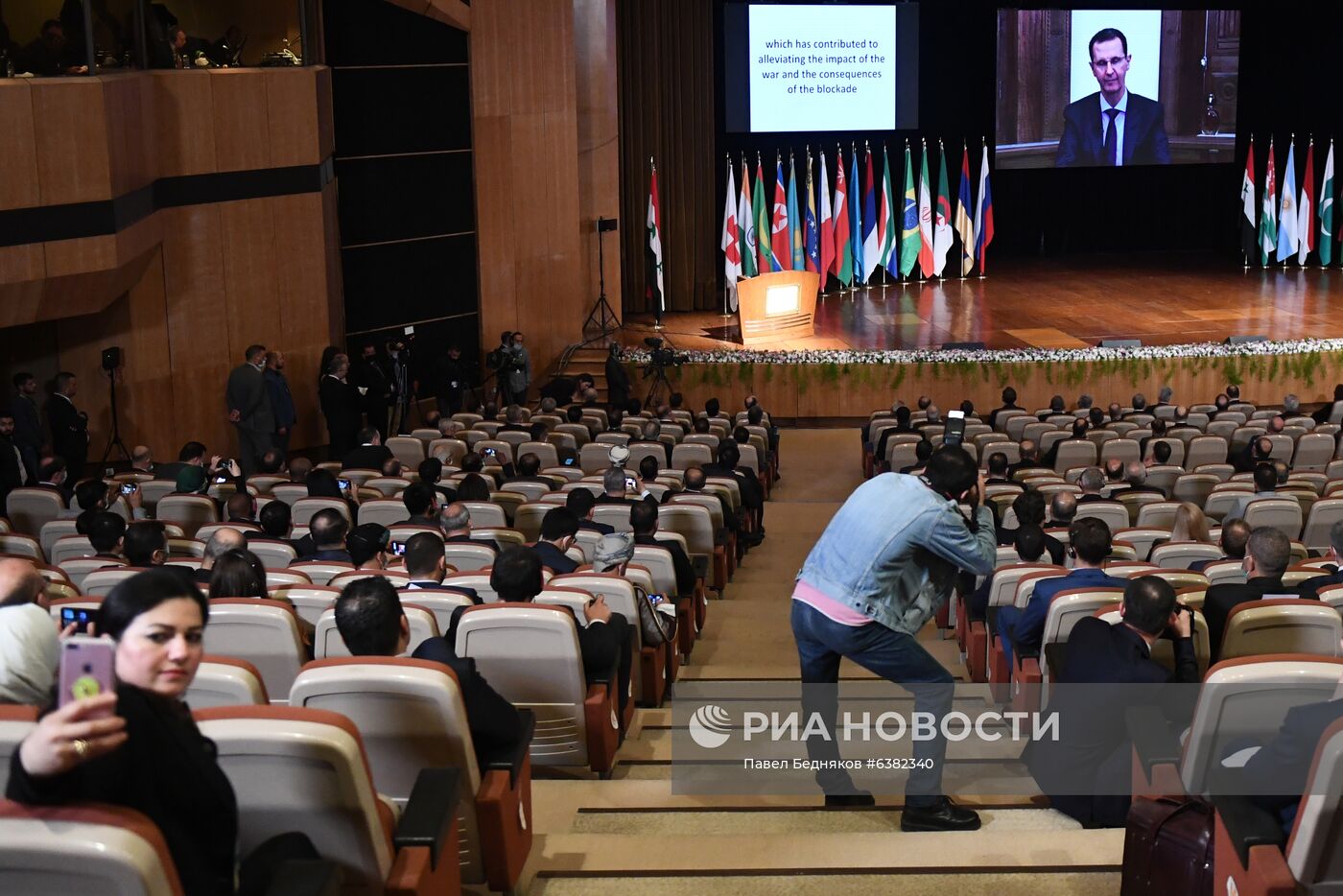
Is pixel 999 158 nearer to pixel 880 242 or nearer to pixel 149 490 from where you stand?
pixel 880 242

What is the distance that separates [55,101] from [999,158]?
19.1 m

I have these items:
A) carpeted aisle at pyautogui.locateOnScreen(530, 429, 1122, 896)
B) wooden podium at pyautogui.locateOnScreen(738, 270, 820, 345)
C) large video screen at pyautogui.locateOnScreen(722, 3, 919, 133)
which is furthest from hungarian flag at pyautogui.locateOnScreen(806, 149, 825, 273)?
carpeted aisle at pyautogui.locateOnScreen(530, 429, 1122, 896)

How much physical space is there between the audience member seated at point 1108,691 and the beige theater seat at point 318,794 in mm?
2502

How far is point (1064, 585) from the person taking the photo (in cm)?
545

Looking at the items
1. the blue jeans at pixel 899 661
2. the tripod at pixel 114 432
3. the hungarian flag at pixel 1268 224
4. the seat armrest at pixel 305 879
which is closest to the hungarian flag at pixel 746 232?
the hungarian flag at pixel 1268 224

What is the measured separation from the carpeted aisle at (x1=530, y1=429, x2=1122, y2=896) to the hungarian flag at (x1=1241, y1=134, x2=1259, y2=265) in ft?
76.4

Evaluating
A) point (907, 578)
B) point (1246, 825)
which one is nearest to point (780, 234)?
point (907, 578)

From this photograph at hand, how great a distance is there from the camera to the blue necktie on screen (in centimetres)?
2592

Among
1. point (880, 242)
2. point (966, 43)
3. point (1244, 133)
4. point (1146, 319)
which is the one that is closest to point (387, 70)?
point (880, 242)

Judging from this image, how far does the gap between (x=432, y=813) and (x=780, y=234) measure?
2034cm

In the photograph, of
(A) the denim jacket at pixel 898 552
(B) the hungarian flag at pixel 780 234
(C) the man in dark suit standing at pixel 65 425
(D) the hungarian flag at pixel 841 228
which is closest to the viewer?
(A) the denim jacket at pixel 898 552

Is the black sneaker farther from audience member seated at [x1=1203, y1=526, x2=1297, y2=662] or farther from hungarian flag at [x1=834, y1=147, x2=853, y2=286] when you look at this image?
hungarian flag at [x1=834, y1=147, x2=853, y2=286]

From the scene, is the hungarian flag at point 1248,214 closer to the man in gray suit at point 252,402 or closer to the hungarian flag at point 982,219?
the hungarian flag at point 982,219

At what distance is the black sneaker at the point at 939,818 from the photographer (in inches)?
169
